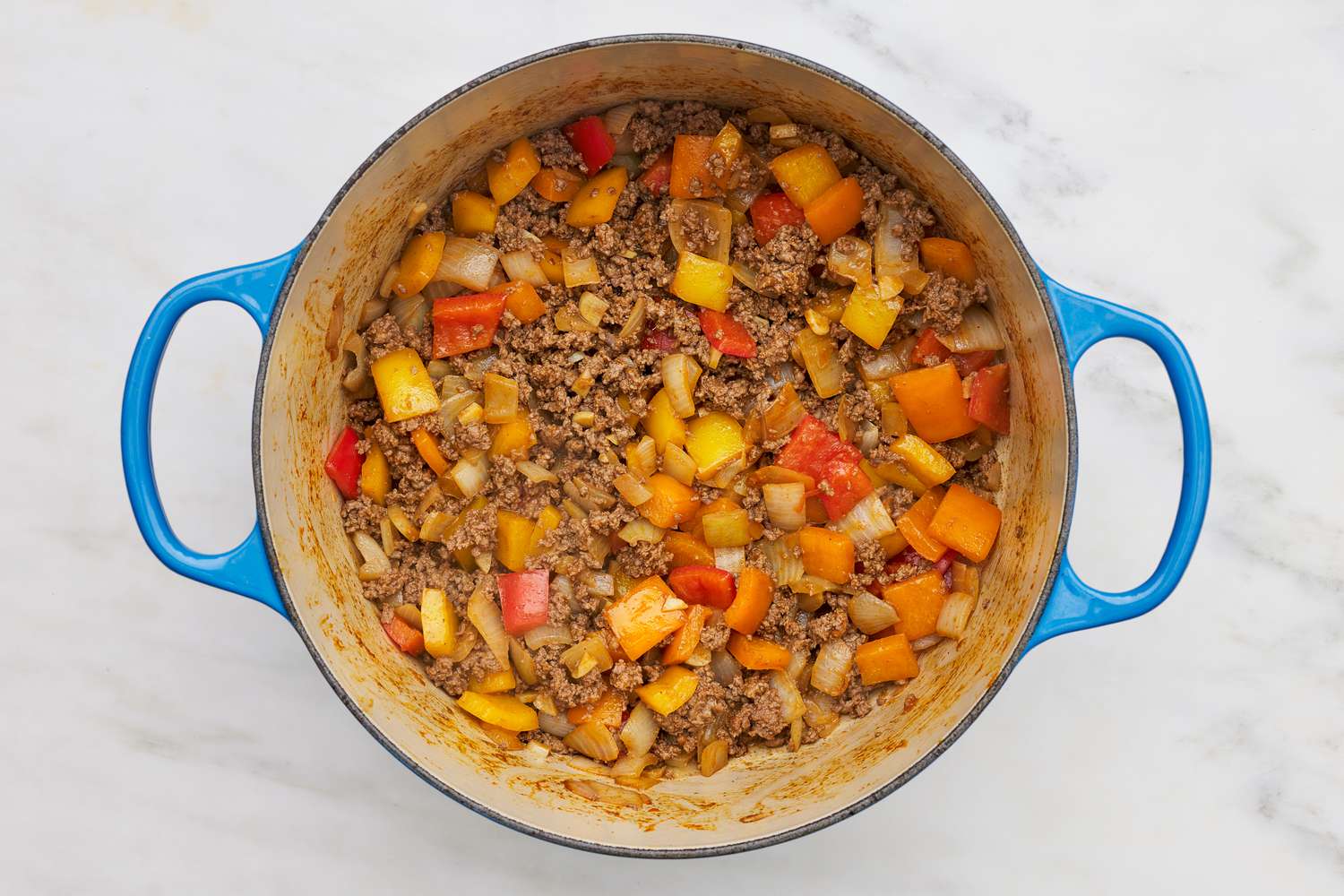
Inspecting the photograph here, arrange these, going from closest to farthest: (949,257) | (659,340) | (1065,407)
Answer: (1065,407), (949,257), (659,340)

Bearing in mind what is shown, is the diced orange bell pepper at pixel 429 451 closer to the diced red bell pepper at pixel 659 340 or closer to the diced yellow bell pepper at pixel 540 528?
the diced yellow bell pepper at pixel 540 528

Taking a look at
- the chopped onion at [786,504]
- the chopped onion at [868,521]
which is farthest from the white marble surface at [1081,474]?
the chopped onion at [786,504]

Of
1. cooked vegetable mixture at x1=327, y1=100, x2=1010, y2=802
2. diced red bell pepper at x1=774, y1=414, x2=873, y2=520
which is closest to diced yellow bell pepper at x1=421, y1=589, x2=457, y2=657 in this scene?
cooked vegetable mixture at x1=327, y1=100, x2=1010, y2=802

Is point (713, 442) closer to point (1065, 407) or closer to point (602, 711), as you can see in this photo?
point (602, 711)

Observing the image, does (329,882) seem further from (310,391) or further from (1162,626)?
(1162,626)

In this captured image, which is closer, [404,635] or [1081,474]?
[404,635]

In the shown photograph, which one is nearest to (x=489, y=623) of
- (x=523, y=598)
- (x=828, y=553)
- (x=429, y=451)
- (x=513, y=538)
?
(x=523, y=598)
